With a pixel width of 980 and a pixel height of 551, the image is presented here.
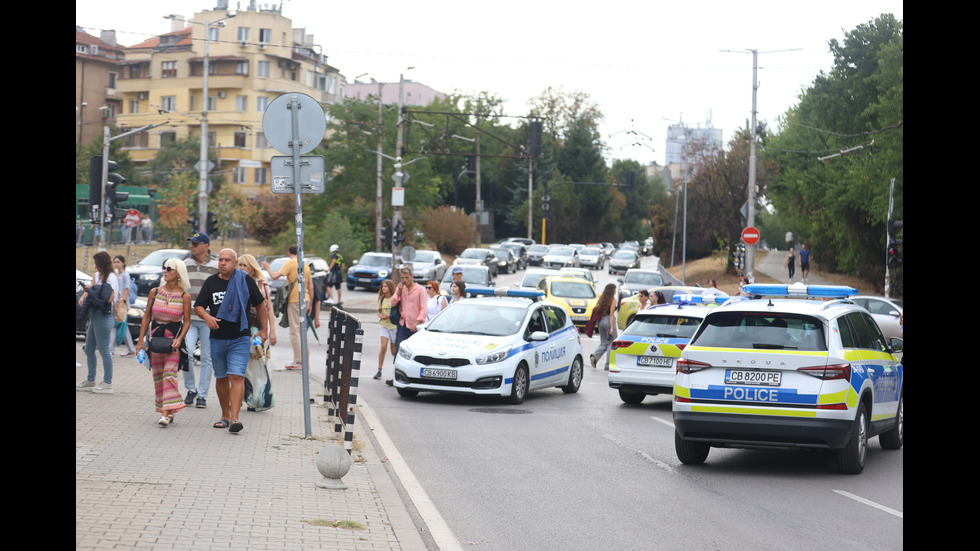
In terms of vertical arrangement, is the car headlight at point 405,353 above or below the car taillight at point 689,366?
below

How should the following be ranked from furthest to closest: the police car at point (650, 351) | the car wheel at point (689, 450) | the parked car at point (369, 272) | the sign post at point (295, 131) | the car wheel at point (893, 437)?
the parked car at point (369, 272), the police car at point (650, 351), the car wheel at point (893, 437), the car wheel at point (689, 450), the sign post at point (295, 131)

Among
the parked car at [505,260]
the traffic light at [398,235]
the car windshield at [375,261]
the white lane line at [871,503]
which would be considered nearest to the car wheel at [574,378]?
the white lane line at [871,503]

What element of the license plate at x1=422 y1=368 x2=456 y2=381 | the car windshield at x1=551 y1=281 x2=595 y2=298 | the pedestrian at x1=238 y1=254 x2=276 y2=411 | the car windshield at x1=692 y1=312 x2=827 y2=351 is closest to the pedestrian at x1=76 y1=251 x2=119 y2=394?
the pedestrian at x1=238 y1=254 x2=276 y2=411

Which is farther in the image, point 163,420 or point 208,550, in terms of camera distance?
point 163,420

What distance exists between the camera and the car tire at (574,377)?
18.2 m

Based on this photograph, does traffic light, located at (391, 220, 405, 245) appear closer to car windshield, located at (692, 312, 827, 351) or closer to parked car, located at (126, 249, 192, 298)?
parked car, located at (126, 249, 192, 298)

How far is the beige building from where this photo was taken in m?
92.8

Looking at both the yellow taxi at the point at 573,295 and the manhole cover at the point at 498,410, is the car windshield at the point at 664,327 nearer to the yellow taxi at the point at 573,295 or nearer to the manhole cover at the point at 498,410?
the manhole cover at the point at 498,410

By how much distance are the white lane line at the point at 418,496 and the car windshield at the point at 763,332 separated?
10.2 ft

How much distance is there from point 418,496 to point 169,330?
3.92 meters

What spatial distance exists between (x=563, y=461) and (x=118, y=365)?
9644 millimetres
